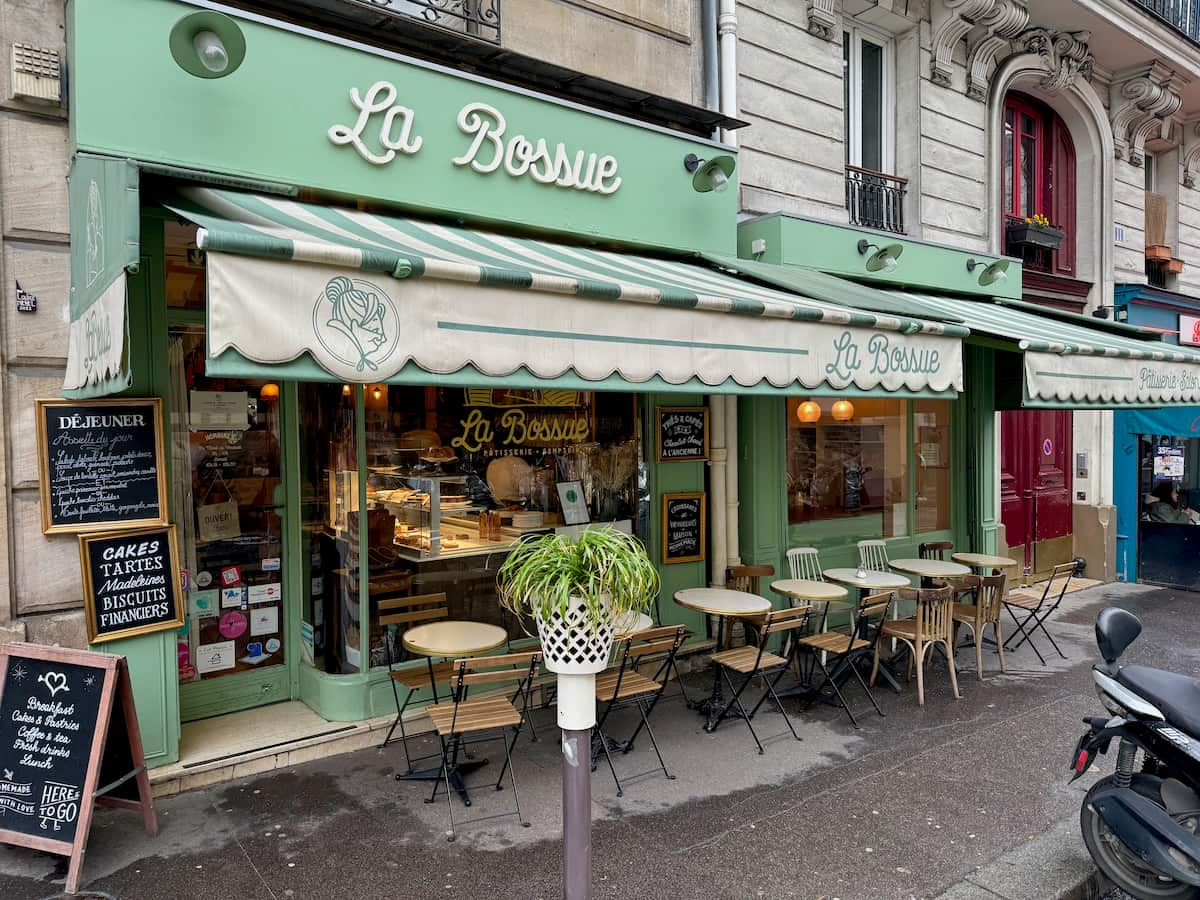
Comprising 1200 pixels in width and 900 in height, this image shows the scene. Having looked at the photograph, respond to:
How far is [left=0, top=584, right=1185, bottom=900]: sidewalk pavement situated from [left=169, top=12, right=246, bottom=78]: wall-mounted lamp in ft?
12.8

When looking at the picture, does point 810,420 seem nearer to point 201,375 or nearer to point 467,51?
point 467,51

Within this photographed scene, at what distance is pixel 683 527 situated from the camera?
7.18 meters

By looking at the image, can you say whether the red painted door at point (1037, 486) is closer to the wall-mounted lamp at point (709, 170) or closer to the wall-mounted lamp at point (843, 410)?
the wall-mounted lamp at point (843, 410)

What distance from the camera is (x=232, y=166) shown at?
441 centimetres

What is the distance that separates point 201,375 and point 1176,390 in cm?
845

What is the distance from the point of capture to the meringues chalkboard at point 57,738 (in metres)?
3.69

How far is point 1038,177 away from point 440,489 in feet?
33.0

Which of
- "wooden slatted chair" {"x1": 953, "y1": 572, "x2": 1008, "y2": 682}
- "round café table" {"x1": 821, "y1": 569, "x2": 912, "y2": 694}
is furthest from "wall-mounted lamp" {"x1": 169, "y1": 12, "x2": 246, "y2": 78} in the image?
"wooden slatted chair" {"x1": 953, "y1": 572, "x2": 1008, "y2": 682}

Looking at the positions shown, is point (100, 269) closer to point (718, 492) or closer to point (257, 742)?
point (257, 742)

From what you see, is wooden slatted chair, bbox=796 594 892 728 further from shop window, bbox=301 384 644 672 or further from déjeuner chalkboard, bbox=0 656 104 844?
déjeuner chalkboard, bbox=0 656 104 844

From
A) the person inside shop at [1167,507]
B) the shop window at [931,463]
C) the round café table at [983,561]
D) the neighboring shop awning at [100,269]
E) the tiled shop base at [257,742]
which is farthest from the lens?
the person inside shop at [1167,507]

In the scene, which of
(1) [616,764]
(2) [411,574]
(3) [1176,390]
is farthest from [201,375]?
(3) [1176,390]

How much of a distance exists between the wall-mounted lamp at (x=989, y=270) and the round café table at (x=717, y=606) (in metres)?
5.16

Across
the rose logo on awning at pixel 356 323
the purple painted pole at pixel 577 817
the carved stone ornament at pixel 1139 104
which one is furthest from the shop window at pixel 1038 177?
the purple painted pole at pixel 577 817
